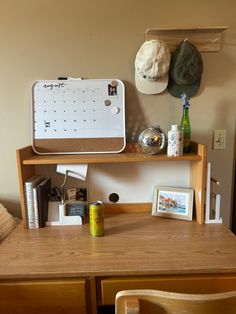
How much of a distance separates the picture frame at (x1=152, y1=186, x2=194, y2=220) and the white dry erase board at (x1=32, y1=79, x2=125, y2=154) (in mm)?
349

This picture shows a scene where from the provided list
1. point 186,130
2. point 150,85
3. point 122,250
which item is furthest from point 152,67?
point 122,250

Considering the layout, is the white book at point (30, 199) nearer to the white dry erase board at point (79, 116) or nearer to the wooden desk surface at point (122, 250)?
the wooden desk surface at point (122, 250)

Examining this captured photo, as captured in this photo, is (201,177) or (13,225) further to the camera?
(13,225)

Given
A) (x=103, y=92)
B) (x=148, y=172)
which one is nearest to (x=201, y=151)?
(x=148, y=172)

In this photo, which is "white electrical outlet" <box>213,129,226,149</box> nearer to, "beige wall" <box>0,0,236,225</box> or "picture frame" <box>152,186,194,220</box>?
"beige wall" <box>0,0,236,225</box>

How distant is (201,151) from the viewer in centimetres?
117

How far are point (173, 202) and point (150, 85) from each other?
0.65 meters

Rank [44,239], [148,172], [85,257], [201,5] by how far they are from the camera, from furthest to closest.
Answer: [148,172] → [201,5] → [44,239] → [85,257]

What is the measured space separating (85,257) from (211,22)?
1.32 m

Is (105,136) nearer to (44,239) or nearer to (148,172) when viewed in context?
(148,172)

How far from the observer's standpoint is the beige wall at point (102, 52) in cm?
125

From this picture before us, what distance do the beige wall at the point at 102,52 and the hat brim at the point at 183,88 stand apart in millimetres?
35

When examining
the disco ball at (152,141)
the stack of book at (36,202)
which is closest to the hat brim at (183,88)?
the disco ball at (152,141)

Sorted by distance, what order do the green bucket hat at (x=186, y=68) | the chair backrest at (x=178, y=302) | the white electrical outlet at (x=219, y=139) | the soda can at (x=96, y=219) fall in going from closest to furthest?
1. the chair backrest at (x=178, y=302)
2. the soda can at (x=96, y=219)
3. the green bucket hat at (x=186, y=68)
4. the white electrical outlet at (x=219, y=139)
